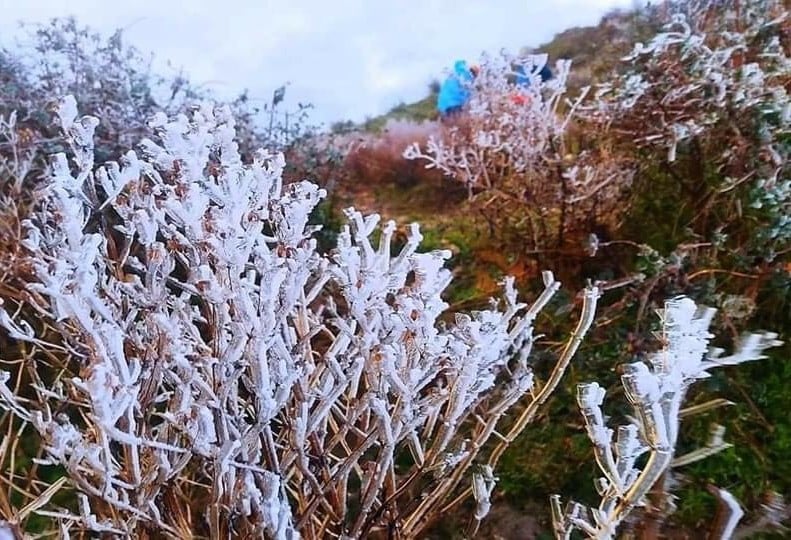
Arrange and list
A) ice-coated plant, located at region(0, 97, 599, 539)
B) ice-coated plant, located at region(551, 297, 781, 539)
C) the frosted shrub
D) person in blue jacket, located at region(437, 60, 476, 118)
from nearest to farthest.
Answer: ice-coated plant, located at region(551, 297, 781, 539) → ice-coated plant, located at region(0, 97, 599, 539) → the frosted shrub → person in blue jacket, located at region(437, 60, 476, 118)

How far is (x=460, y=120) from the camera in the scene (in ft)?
11.7

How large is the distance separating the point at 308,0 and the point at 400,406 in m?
3.11

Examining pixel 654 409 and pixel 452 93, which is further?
pixel 452 93

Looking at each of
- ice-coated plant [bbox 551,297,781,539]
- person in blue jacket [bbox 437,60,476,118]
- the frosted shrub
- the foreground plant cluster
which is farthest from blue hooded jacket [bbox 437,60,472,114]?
ice-coated plant [bbox 551,297,781,539]

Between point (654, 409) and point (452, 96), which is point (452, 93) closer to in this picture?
point (452, 96)

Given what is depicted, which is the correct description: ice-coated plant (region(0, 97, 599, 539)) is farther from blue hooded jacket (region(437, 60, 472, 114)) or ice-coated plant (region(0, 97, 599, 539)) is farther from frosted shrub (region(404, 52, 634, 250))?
blue hooded jacket (region(437, 60, 472, 114))

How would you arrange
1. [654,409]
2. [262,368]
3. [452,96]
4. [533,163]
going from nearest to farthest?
[654,409], [262,368], [533,163], [452,96]

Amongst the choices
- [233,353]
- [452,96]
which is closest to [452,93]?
[452,96]

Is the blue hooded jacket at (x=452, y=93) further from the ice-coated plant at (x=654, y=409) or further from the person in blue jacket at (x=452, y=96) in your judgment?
the ice-coated plant at (x=654, y=409)

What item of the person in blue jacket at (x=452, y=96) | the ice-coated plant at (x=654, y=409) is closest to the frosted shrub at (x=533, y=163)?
the person in blue jacket at (x=452, y=96)

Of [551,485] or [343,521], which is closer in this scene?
[343,521]

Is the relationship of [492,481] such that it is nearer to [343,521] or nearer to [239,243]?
[343,521]

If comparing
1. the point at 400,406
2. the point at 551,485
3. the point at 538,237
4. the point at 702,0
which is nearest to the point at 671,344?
the point at 400,406

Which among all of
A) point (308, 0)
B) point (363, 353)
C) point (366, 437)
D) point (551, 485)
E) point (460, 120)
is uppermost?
point (308, 0)
